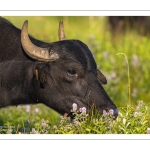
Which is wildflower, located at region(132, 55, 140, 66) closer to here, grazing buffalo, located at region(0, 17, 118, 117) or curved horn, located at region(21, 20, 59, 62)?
grazing buffalo, located at region(0, 17, 118, 117)

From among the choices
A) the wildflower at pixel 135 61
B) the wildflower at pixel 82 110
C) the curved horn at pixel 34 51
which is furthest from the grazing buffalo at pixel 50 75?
the wildflower at pixel 135 61

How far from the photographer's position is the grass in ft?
25.8

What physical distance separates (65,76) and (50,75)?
212 mm

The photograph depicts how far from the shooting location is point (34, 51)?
8102 mm

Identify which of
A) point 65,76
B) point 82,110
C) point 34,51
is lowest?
point 82,110

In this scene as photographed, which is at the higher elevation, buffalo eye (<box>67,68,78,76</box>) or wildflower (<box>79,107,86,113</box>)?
buffalo eye (<box>67,68,78,76</box>)

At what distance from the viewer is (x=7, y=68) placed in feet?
27.7

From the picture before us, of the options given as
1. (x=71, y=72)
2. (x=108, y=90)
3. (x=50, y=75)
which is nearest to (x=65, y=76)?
(x=71, y=72)

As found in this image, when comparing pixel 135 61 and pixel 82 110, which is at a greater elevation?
pixel 135 61

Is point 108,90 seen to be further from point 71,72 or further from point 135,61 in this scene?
point 71,72

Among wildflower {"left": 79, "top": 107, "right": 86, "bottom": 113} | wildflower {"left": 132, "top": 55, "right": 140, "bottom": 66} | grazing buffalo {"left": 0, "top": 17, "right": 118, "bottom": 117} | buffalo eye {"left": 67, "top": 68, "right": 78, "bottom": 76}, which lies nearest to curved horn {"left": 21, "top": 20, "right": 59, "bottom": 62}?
grazing buffalo {"left": 0, "top": 17, "right": 118, "bottom": 117}

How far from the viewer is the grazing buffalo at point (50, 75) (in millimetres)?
7914


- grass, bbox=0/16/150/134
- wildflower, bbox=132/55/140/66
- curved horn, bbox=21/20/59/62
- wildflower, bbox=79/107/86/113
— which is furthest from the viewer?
wildflower, bbox=132/55/140/66
